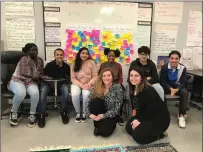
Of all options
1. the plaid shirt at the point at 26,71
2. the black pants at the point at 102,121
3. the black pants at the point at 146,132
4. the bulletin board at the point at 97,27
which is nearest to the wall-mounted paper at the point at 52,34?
the bulletin board at the point at 97,27

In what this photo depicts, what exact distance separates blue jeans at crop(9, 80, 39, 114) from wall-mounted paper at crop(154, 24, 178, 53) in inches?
77.4

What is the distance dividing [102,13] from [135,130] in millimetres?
1801

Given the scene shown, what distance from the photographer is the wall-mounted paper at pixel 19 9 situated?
117 inches

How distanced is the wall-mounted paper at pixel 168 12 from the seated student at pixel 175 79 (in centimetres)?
74

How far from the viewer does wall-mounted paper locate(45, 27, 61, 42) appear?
122 inches

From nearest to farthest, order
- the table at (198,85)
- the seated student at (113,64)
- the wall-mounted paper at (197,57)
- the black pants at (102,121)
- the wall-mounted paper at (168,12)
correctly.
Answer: the black pants at (102,121), the seated student at (113,64), the table at (198,85), the wall-mounted paper at (168,12), the wall-mounted paper at (197,57)

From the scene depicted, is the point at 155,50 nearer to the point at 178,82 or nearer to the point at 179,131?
the point at 178,82

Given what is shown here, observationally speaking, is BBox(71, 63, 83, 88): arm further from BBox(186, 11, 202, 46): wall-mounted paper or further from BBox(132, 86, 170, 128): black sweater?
BBox(186, 11, 202, 46): wall-mounted paper

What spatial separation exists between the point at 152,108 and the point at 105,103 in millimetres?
531

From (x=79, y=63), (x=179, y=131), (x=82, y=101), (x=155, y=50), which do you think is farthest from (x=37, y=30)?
(x=179, y=131)

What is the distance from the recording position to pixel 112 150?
2.00 metres

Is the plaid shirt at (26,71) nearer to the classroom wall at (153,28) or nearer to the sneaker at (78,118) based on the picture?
the classroom wall at (153,28)

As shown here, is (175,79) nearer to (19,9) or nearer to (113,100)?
(113,100)

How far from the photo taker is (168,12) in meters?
3.36
